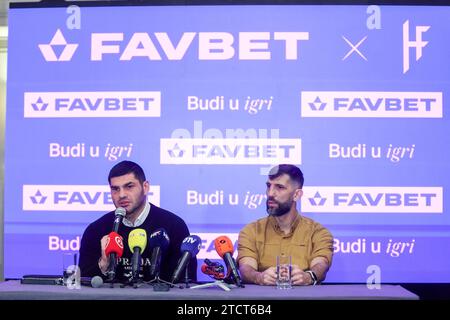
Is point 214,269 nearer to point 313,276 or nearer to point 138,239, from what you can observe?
point 138,239

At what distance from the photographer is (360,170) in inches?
164

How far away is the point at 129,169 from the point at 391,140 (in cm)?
157

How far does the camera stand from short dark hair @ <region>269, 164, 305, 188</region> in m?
4.16

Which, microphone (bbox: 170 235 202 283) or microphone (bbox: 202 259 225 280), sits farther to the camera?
microphone (bbox: 202 259 225 280)

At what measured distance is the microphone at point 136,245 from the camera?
370 centimetres

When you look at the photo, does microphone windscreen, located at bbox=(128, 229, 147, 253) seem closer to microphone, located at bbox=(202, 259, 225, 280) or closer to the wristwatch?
microphone, located at bbox=(202, 259, 225, 280)

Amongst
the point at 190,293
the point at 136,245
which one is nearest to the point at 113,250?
the point at 136,245

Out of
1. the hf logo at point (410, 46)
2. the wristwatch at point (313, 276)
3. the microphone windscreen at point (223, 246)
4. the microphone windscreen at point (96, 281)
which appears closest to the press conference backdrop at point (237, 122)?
the hf logo at point (410, 46)

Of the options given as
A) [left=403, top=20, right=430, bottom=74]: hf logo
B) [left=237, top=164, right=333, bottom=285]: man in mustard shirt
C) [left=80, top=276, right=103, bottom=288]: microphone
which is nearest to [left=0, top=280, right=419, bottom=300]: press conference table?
[left=80, top=276, right=103, bottom=288]: microphone

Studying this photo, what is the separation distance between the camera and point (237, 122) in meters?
4.20

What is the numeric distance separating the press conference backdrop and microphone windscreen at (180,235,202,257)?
337 millimetres

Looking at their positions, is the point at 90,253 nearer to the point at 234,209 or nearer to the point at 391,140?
the point at 234,209

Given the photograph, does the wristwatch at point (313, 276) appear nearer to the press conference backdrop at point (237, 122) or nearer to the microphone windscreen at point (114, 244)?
the press conference backdrop at point (237, 122)

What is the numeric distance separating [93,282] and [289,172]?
1.30m
